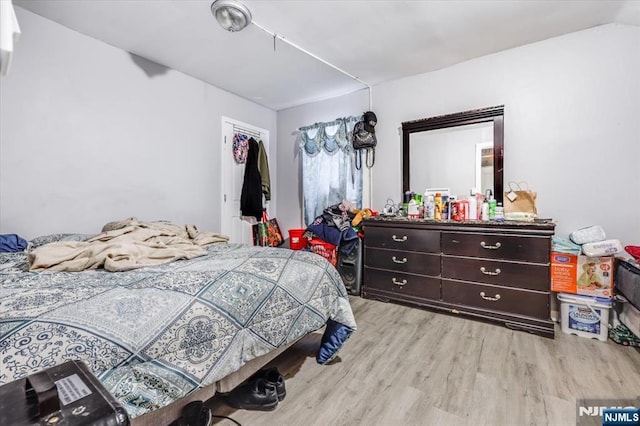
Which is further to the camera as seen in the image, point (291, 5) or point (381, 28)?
point (381, 28)

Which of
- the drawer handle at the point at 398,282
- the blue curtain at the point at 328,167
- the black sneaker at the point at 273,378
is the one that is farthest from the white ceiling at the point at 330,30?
the black sneaker at the point at 273,378

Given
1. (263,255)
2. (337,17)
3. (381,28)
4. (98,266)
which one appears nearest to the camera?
(98,266)

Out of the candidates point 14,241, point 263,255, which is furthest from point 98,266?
point 14,241

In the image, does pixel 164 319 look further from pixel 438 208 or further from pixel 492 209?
pixel 492 209

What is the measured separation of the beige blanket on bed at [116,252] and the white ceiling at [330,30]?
1.70 meters

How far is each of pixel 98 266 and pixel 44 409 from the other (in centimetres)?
133

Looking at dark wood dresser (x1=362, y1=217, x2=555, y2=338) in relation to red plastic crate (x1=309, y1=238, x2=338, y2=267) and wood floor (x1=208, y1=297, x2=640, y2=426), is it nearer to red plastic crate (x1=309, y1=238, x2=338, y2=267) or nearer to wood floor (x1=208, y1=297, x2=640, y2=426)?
wood floor (x1=208, y1=297, x2=640, y2=426)

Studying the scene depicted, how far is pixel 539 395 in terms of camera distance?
1.53 m

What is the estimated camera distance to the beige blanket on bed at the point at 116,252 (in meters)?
1.48

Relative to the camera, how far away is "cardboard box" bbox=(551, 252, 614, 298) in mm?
2158

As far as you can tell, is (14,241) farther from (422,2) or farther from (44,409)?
(422,2)

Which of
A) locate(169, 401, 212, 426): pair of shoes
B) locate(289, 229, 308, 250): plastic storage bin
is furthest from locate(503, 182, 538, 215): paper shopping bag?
locate(169, 401, 212, 426): pair of shoes

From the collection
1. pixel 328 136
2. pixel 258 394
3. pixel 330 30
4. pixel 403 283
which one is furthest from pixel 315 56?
pixel 258 394

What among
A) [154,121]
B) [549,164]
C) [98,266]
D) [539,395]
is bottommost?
[539,395]
